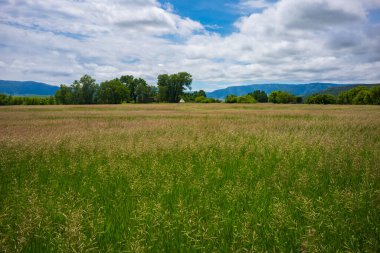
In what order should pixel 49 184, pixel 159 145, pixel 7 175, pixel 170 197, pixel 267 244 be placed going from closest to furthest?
pixel 267 244 < pixel 170 197 < pixel 49 184 < pixel 7 175 < pixel 159 145

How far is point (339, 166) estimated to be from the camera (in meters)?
6.04

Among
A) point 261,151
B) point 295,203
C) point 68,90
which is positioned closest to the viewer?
point 295,203

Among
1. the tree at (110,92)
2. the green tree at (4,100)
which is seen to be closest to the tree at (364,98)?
the tree at (110,92)

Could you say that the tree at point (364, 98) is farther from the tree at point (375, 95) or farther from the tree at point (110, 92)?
the tree at point (110, 92)

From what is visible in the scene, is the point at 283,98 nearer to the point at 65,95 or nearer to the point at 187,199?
the point at 65,95

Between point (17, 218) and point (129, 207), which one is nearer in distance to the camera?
point (17, 218)

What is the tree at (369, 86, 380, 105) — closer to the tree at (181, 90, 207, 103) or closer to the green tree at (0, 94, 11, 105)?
the tree at (181, 90, 207, 103)

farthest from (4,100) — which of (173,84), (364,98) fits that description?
(364,98)

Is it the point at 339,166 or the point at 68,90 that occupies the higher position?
the point at 68,90

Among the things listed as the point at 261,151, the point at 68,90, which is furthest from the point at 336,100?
the point at 261,151

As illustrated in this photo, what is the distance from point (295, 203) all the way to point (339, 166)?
2772 millimetres

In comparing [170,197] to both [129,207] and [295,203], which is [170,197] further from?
[295,203]

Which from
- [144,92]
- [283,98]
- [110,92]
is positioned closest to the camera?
[110,92]

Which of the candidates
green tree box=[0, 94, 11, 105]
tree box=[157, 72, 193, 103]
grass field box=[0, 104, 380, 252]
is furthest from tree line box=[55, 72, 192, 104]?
grass field box=[0, 104, 380, 252]
